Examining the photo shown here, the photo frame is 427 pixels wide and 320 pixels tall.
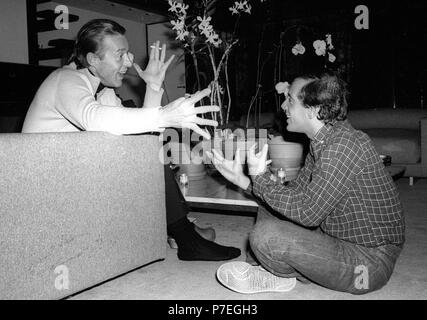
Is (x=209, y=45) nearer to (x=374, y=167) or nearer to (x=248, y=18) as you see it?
(x=374, y=167)

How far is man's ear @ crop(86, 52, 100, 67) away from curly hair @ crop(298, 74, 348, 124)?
3.04 ft

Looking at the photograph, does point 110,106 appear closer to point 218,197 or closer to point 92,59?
point 92,59

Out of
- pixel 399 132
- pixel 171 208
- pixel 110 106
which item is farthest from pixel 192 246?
pixel 399 132

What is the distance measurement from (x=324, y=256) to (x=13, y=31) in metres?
4.25

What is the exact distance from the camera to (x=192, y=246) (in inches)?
74.2

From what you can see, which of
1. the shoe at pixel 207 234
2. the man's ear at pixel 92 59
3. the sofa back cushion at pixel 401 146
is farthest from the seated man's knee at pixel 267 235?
the sofa back cushion at pixel 401 146

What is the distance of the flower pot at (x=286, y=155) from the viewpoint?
239 cm

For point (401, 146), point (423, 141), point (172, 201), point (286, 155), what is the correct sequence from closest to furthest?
point (172, 201) → point (286, 155) → point (423, 141) → point (401, 146)

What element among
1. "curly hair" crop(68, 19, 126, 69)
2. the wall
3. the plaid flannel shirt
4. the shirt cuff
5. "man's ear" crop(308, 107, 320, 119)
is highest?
the wall

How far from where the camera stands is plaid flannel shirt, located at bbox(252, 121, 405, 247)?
1.27 metres

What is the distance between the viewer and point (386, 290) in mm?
1535

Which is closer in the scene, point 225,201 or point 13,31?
point 225,201

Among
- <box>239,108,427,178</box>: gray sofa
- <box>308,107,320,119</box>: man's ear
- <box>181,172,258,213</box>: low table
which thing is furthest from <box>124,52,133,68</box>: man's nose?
<box>239,108,427,178</box>: gray sofa

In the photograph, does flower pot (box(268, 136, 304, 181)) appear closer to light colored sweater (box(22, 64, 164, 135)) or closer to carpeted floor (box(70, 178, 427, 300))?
carpeted floor (box(70, 178, 427, 300))
